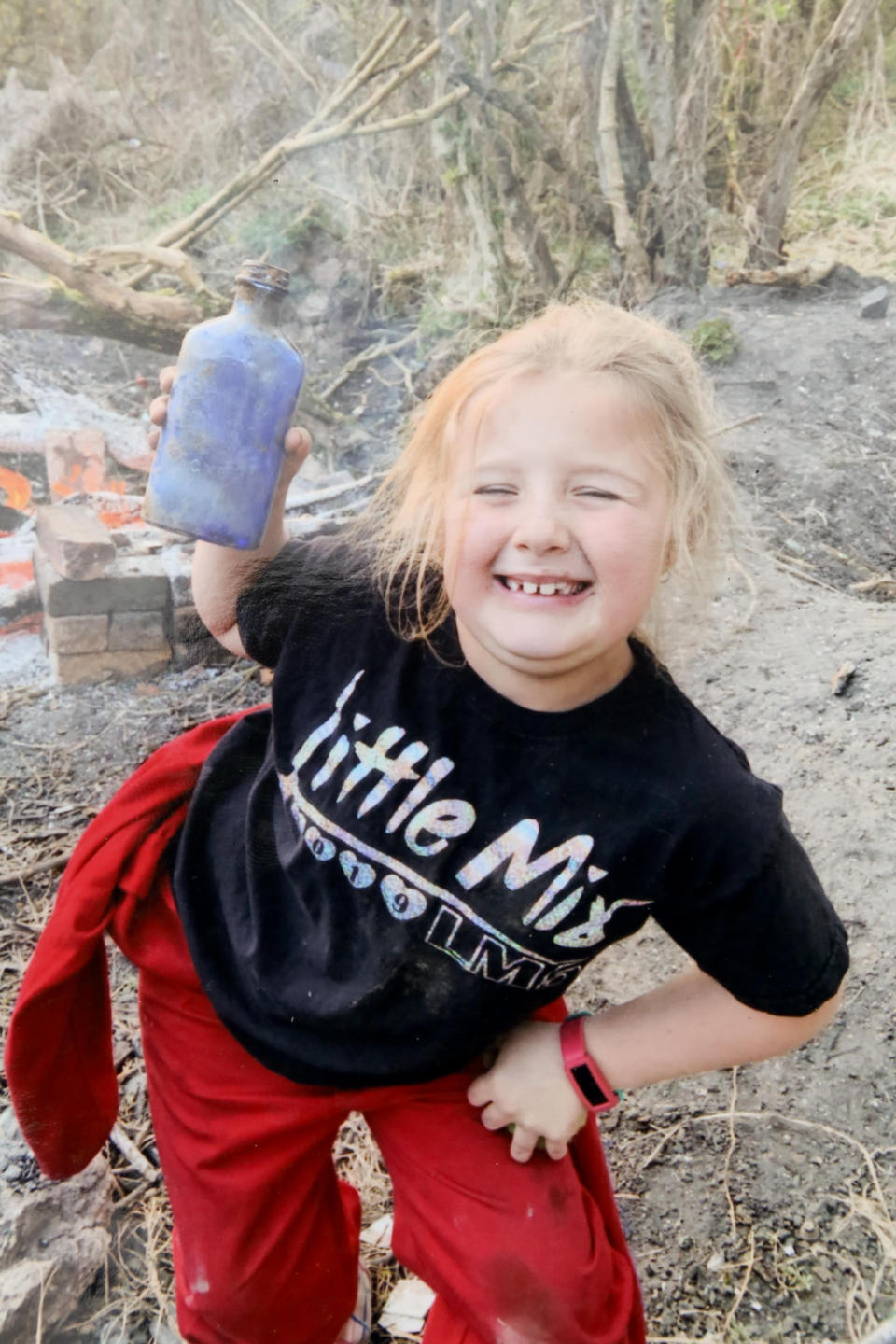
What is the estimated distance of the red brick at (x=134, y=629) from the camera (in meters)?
1.22

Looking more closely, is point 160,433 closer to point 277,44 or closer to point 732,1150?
point 277,44

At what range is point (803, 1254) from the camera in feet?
3.65

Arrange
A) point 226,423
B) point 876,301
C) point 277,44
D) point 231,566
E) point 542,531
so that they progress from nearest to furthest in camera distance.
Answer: point 542,531 → point 226,423 → point 231,566 → point 277,44 → point 876,301

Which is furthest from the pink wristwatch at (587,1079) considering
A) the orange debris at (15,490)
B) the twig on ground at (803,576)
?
the orange debris at (15,490)

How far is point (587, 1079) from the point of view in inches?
38.9

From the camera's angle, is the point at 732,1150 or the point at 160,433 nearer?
the point at 160,433

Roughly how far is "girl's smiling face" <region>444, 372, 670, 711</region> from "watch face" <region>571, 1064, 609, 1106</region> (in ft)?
1.46

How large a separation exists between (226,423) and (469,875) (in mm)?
501

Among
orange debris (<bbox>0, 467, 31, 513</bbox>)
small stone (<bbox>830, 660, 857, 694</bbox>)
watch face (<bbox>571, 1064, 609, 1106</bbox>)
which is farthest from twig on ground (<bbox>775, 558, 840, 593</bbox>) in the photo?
orange debris (<bbox>0, 467, 31, 513</bbox>)

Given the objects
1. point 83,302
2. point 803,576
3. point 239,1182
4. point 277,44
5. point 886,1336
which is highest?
point 277,44

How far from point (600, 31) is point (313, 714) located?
0.92 meters

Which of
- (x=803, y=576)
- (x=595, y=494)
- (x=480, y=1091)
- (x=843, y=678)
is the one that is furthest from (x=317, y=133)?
(x=480, y=1091)

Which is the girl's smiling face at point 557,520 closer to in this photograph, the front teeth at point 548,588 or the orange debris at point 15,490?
the front teeth at point 548,588

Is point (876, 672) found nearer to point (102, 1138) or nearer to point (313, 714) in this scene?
point (313, 714)
